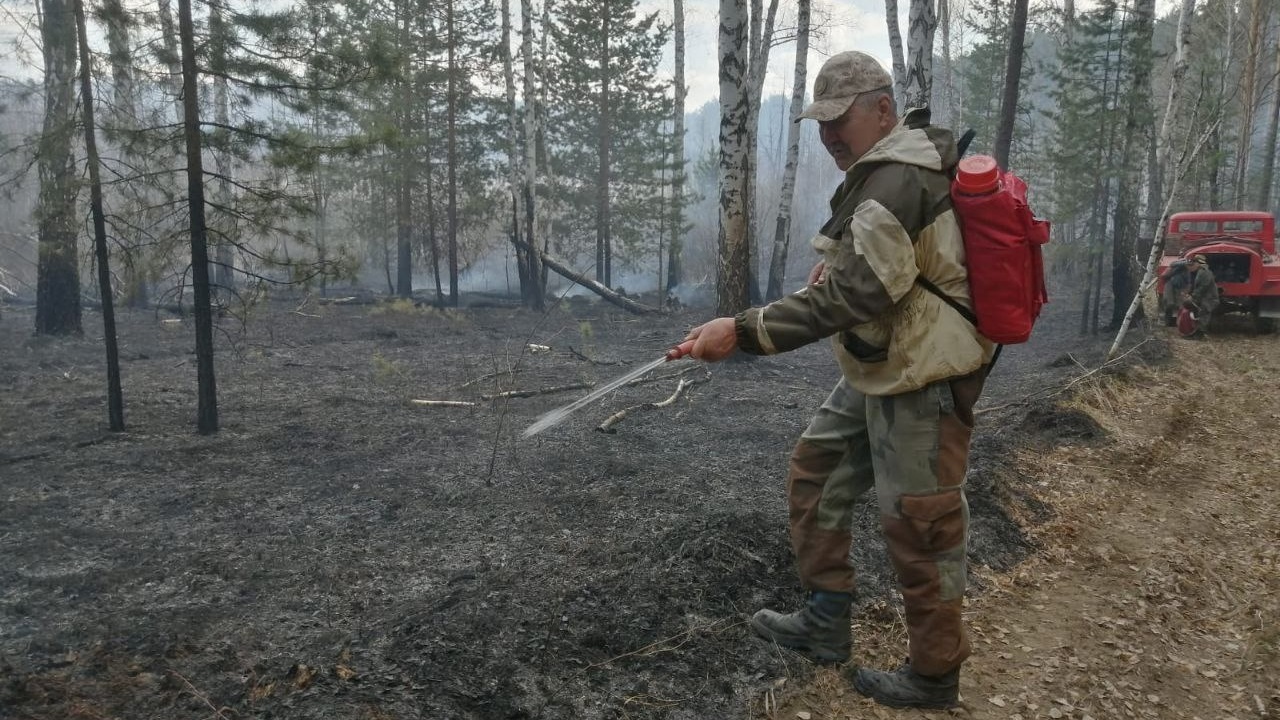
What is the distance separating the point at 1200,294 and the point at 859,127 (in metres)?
14.2

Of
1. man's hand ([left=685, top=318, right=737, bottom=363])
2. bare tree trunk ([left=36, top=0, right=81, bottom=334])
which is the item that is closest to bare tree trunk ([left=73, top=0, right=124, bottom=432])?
bare tree trunk ([left=36, top=0, right=81, bottom=334])

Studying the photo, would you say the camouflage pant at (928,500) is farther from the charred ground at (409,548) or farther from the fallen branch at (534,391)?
the fallen branch at (534,391)

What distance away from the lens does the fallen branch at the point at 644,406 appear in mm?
7324

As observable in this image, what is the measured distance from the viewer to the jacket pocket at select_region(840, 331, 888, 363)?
2682mm

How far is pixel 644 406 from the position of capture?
8.23 meters

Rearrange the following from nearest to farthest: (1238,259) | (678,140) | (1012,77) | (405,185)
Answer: (1012,77)
(1238,259)
(405,185)
(678,140)

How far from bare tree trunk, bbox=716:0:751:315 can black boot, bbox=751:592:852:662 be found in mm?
7213

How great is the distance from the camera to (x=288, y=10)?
714 cm

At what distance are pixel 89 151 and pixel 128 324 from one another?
447 inches

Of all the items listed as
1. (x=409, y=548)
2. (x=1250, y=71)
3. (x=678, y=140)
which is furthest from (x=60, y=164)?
(x=1250, y=71)

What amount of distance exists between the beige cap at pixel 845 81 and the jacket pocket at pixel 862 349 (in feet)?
2.68

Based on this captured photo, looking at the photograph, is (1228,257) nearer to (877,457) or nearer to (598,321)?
(598,321)

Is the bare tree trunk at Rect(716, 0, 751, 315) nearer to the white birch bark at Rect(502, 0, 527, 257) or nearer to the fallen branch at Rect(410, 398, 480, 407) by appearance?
the fallen branch at Rect(410, 398, 480, 407)

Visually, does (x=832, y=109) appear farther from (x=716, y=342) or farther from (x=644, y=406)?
(x=644, y=406)
